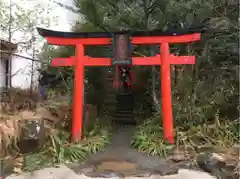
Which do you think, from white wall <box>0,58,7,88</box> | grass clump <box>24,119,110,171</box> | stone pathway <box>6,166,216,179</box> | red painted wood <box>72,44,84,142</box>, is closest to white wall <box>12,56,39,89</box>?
white wall <box>0,58,7,88</box>

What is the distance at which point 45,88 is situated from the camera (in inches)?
426

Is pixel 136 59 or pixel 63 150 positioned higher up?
pixel 136 59

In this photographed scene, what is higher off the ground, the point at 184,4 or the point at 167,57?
the point at 184,4

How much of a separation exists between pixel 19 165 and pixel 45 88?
242 inches

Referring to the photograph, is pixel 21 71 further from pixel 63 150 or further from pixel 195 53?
pixel 195 53

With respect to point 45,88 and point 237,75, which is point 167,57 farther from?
point 45,88

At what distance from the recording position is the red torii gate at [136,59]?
5.98 meters

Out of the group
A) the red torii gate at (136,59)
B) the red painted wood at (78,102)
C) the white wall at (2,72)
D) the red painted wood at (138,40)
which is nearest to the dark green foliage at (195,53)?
the red painted wood at (138,40)

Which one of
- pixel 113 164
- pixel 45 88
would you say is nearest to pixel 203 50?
pixel 113 164

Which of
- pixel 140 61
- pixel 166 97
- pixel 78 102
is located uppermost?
pixel 140 61

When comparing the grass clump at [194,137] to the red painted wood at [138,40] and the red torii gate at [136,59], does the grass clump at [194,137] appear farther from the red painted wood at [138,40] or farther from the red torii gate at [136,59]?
the red painted wood at [138,40]

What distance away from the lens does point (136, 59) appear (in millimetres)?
6211

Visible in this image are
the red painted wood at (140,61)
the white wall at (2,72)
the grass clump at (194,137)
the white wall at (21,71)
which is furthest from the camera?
the white wall at (21,71)

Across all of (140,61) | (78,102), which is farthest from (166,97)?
(78,102)
